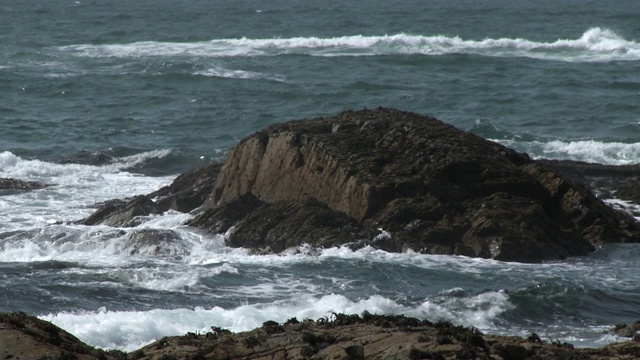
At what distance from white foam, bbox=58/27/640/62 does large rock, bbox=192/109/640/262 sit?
96.5 feet

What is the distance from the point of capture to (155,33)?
2334 inches

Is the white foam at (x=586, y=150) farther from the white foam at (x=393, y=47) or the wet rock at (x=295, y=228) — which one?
the white foam at (x=393, y=47)

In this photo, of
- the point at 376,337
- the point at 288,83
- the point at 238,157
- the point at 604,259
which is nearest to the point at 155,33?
the point at 288,83

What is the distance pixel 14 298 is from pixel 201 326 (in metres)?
3.12

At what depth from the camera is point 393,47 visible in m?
54.8

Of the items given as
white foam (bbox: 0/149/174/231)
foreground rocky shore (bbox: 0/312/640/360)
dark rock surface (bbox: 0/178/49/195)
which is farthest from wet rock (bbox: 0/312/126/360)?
dark rock surface (bbox: 0/178/49/195)

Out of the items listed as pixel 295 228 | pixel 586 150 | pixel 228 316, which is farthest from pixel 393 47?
pixel 228 316

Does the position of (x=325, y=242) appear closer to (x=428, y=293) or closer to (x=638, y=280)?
(x=428, y=293)

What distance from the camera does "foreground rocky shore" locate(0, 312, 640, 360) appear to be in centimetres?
1006

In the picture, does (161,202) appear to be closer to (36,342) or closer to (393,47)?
(36,342)

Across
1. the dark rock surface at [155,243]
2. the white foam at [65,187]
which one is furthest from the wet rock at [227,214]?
the white foam at [65,187]

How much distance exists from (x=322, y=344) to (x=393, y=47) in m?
44.8

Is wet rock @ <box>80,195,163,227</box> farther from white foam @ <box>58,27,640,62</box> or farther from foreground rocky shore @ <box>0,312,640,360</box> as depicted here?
white foam @ <box>58,27,640,62</box>

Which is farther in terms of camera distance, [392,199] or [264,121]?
[264,121]
